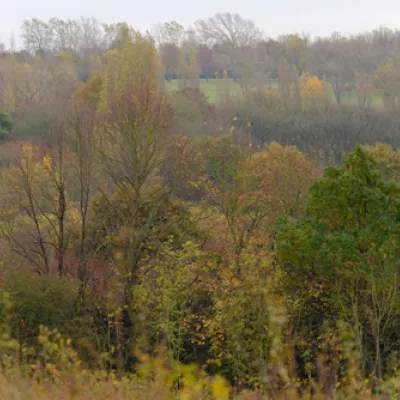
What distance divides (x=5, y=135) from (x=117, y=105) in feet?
93.6

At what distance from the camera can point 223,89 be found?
229 feet

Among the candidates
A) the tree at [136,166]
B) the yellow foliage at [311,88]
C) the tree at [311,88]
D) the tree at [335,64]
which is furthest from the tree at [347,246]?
the tree at [335,64]

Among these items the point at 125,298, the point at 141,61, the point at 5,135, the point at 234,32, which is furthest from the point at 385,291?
the point at 234,32

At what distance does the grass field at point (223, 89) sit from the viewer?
226 feet

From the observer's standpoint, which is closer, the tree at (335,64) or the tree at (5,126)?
the tree at (5,126)

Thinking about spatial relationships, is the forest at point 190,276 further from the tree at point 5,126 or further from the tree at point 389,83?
the tree at point 389,83

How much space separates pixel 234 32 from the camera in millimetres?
97438

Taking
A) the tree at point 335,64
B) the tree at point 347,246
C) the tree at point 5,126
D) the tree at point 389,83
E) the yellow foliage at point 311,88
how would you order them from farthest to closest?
1. the tree at point 335,64
2. the yellow foliage at point 311,88
3. the tree at point 389,83
4. the tree at point 5,126
5. the tree at point 347,246

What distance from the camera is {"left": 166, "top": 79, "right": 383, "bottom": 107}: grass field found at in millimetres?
68750

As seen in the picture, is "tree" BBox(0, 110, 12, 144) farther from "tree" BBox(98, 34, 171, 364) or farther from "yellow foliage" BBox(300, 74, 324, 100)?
"yellow foliage" BBox(300, 74, 324, 100)

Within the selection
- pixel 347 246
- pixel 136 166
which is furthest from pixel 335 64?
pixel 347 246

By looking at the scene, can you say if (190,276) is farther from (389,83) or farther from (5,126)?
(389,83)

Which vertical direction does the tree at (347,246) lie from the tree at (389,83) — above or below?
below

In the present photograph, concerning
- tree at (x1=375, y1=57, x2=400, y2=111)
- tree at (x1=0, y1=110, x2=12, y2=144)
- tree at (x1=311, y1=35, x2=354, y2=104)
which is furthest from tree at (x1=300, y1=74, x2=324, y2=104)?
tree at (x1=0, y1=110, x2=12, y2=144)
